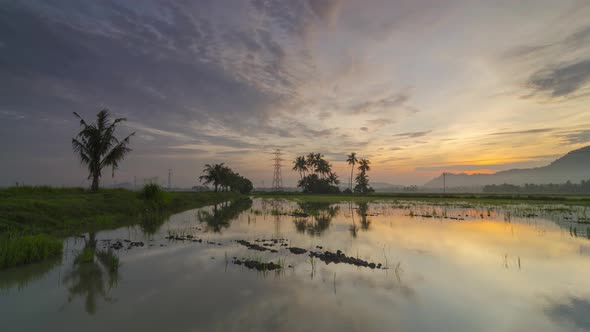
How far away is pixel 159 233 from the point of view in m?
19.1

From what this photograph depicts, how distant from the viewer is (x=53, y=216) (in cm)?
1845

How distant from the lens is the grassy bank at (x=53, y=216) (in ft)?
37.1

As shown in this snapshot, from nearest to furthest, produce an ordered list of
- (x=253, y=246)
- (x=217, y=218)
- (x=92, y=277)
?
(x=92, y=277), (x=253, y=246), (x=217, y=218)

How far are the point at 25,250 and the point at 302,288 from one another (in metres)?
11.1

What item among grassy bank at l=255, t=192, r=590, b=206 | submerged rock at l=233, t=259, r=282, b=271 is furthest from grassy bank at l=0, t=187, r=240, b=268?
grassy bank at l=255, t=192, r=590, b=206

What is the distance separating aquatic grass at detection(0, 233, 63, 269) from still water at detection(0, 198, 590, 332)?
21.7 inches

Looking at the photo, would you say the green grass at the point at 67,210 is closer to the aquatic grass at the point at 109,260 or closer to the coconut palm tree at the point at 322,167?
the aquatic grass at the point at 109,260

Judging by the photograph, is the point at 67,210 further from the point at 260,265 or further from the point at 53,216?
the point at 260,265

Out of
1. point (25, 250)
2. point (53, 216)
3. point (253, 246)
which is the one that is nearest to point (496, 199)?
point (253, 246)

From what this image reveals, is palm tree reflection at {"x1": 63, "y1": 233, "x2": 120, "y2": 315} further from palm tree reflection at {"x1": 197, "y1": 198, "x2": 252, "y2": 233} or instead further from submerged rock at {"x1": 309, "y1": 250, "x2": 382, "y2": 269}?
palm tree reflection at {"x1": 197, "y1": 198, "x2": 252, "y2": 233}

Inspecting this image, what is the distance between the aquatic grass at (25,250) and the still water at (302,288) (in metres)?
0.55

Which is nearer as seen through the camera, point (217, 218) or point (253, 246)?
point (253, 246)

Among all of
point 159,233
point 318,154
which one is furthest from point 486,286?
point 318,154

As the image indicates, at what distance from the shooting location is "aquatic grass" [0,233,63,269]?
10.3 metres
